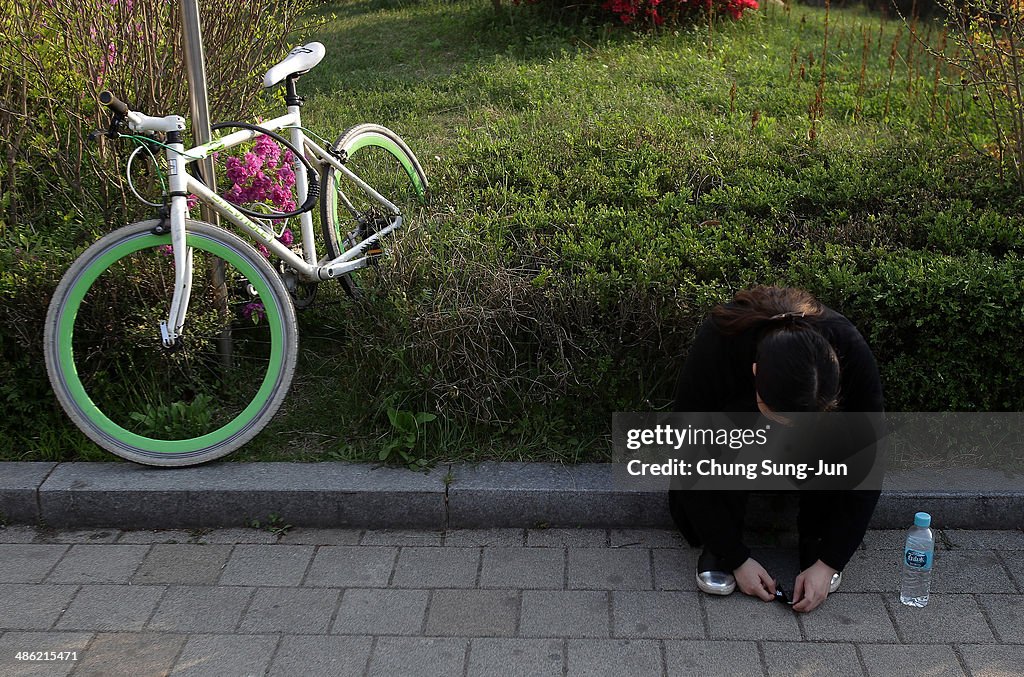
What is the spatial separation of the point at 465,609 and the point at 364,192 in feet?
7.24

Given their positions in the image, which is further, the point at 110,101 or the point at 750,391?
the point at 110,101

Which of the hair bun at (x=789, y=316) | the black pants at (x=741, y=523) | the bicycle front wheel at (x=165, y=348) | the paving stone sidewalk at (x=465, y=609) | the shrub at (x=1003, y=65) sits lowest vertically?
the paving stone sidewalk at (x=465, y=609)

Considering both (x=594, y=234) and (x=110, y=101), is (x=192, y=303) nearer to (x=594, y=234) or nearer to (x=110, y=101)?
(x=110, y=101)

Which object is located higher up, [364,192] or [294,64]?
[294,64]

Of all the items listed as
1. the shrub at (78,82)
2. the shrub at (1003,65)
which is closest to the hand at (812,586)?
the shrub at (1003,65)

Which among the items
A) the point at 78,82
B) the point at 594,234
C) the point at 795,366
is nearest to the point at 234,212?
the point at 78,82

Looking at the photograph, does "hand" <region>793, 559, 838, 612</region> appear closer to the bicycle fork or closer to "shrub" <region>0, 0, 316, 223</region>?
the bicycle fork

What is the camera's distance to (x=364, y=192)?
14.9 feet

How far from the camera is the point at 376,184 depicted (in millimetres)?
4883

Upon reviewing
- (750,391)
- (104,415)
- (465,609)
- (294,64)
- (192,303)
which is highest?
(294,64)

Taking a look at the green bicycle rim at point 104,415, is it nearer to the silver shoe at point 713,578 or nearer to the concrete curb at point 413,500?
the concrete curb at point 413,500

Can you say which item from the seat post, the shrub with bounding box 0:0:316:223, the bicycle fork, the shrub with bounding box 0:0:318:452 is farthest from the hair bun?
the shrub with bounding box 0:0:316:223

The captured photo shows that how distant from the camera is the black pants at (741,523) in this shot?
309 cm

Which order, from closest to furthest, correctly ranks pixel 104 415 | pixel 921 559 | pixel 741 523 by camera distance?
1. pixel 921 559
2. pixel 741 523
3. pixel 104 415
